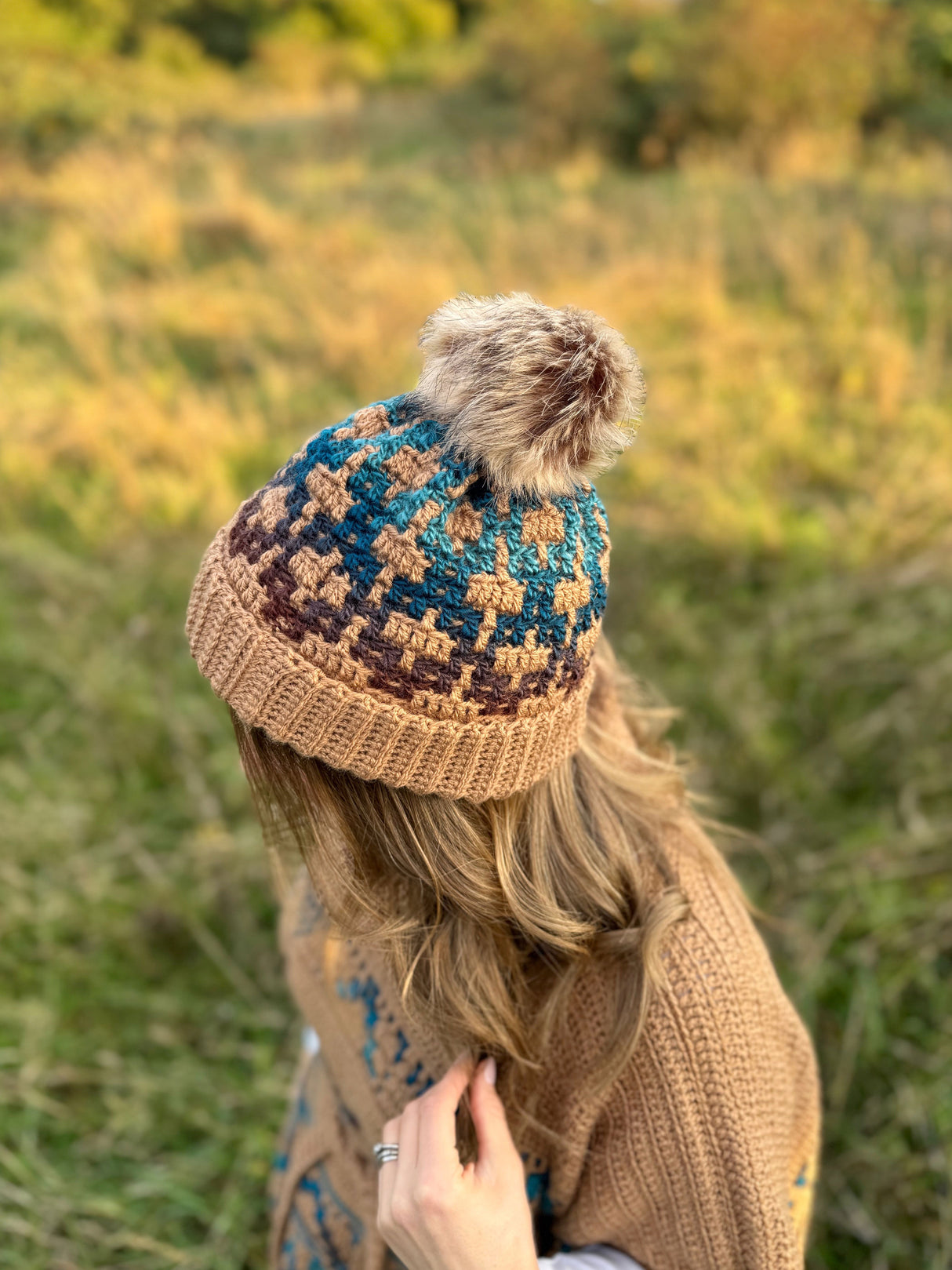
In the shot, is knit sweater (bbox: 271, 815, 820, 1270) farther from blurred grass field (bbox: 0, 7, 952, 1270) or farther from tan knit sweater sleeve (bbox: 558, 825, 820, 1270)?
blurred grass field (bbox: 0, 7, 952, 1270)

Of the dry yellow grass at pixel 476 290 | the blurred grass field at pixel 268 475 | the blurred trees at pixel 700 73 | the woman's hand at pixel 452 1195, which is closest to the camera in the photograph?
the woman's hand at pixel 452 1195

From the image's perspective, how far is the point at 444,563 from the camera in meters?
0.79

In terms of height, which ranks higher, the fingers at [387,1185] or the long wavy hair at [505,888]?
the long wavy hair at [505,888]

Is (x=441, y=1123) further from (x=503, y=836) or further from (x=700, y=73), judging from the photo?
(x=700, y=73)

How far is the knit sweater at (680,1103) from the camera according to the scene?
912mm

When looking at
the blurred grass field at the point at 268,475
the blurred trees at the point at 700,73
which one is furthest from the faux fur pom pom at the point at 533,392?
the blurred trees at the point at 700,73

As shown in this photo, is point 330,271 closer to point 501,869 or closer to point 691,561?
point 691,561

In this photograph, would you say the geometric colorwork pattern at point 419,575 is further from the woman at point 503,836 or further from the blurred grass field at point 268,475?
the blurred grass field at point 268,475

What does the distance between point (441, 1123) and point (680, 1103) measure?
0.28 m

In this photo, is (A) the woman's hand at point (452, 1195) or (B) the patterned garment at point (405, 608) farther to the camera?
(A) the woman's hand at point (452, 1195)

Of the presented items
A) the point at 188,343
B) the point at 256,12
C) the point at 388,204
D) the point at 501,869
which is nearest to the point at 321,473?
the point at 501,869

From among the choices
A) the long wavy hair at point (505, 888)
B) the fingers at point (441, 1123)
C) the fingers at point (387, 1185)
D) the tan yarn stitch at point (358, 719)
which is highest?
the tan yarn stitch at point (358, 719)

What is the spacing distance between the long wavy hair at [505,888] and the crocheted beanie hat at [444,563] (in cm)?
10

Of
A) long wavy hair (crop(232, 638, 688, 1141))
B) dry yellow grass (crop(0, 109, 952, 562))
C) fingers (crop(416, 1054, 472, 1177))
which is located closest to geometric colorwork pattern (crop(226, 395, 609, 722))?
long wavy hair (crop(232, 638, 688, 1141))
